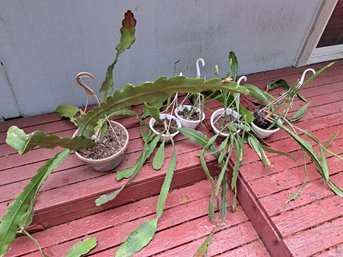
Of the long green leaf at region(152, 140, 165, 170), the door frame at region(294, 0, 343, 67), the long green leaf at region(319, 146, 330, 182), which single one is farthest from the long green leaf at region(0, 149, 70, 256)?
the door frame at region(294, 0, 343, 67)

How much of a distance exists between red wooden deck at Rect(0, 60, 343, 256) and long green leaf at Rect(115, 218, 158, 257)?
41 millimetres

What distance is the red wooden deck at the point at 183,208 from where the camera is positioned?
0.94 metres

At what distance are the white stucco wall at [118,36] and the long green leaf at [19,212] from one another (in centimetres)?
43

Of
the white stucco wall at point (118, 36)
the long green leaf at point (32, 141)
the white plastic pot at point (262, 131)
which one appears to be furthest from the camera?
the white plastic pot at point (262, 131)

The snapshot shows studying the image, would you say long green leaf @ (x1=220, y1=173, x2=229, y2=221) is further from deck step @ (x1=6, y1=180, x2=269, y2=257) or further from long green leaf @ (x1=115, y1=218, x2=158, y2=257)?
long green leaf @ (x1=115, y1=218, x2=158, y2=257)

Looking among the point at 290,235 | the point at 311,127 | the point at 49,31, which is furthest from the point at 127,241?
the point at 311,127

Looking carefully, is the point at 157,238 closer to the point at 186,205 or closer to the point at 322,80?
the point at 186,205

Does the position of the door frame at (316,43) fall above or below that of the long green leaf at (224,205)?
above

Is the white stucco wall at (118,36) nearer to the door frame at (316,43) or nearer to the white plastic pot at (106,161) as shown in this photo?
the door frame at (316,43)

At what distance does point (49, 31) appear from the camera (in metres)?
1.02

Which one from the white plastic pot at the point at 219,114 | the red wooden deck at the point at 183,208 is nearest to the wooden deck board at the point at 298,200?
the red wooden deck at the point at 183,208

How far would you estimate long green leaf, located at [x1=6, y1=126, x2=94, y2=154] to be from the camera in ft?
2.20

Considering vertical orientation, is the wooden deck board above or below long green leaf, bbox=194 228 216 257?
above

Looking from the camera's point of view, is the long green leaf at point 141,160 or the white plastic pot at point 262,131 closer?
the long green leaf at point 141,160
